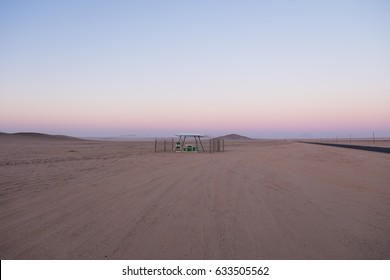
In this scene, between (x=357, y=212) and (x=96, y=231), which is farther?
(x=357, y=212)

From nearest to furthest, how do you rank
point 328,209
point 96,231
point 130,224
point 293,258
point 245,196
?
point 293,258
point 96,231
point 130,224
point 328,209
point 245,196

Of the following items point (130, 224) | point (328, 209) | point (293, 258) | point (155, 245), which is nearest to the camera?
point (293, 258)

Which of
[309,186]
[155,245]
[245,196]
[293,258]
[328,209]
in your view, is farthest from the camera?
[309,186]

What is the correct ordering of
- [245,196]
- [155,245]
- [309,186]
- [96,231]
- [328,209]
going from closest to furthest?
[155,245], [96,231], [328,209], [245,196], [309,186]

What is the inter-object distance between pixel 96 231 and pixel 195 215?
2.14 meters

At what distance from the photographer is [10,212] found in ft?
23.8

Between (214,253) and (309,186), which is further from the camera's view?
(309,186)

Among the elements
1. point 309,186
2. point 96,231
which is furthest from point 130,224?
point 309,186

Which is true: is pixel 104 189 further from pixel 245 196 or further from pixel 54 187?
pixel 245 196

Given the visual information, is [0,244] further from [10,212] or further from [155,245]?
[155,245]

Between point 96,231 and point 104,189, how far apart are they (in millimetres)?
4219

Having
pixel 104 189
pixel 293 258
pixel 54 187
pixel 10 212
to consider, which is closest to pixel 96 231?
pixel 10 212

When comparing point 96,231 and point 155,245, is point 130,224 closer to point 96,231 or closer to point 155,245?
point 96,231

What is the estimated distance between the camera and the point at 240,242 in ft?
17.8
